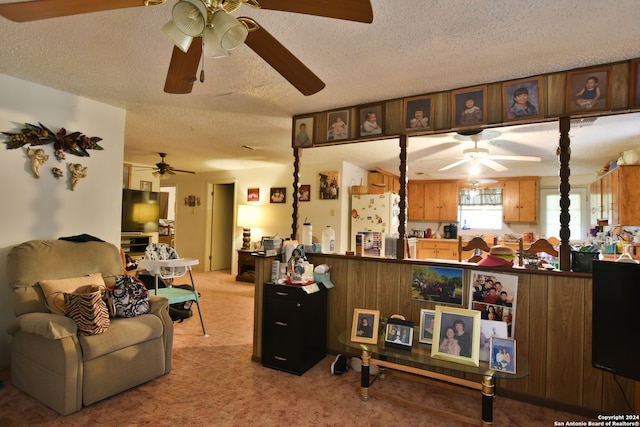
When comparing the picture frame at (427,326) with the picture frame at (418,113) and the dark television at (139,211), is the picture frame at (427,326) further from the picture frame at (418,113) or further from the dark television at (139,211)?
the dark television at (139,211)

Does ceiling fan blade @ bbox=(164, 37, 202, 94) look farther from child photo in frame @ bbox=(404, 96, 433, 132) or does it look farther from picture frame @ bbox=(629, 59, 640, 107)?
picture frame @ bbox=(629, 59, 640, 107)

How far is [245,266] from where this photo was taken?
6422mm

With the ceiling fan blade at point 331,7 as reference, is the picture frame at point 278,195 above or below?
below

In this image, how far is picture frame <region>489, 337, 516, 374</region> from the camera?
80.4 inches

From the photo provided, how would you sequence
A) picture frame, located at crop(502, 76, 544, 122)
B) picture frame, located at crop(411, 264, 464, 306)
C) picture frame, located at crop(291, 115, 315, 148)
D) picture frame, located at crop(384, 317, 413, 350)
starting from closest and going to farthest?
1. picture frame, located at crop(384, 317, 413, 350)
2. picture frame, located at crop(502, 76, 544, 122)
3. picture frame, located at crop(411, 264, 464, 306)
4. picture frame, located at crop(291, 115, 315, 148)

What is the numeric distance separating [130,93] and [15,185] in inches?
46.1

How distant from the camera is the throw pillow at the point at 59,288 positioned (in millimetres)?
2346

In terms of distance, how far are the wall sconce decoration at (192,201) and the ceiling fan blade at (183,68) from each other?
5779mm

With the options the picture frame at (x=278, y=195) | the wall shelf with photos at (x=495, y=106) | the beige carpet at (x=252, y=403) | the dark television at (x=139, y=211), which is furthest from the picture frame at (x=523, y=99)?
the dark television at (x=139, y=211)

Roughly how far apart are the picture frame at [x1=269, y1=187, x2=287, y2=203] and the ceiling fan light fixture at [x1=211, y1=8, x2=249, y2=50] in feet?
16.8

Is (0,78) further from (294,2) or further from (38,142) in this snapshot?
(294,2)

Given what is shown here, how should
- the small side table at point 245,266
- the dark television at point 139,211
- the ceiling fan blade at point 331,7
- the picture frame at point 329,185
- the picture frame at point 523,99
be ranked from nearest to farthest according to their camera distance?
the ceiling fan blade at point 331,7 → the picture frame at point 523,99 → the picture frame at point 329,185 → the dark television at point 139,211 → the small side table at point 245,266

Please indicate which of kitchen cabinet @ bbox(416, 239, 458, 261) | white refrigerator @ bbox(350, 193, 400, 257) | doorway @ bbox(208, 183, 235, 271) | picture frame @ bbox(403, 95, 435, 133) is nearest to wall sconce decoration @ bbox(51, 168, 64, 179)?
picture frame @ bbox(403, 95, 435, 133)

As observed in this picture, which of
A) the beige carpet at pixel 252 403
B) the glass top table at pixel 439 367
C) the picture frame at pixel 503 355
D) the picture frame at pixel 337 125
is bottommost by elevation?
the beige carpet at pixel 252 403
